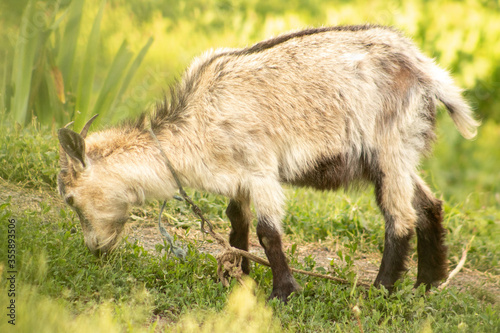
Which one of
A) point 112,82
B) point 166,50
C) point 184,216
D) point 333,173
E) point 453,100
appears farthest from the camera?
point 166,50

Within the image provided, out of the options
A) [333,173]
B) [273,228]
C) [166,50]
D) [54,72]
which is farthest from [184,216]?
[166,50]

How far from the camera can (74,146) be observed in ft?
12.8

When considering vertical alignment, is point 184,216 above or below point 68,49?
below

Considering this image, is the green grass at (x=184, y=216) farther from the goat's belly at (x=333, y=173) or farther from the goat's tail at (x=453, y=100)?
the goat's tail at (x=453, y=100)

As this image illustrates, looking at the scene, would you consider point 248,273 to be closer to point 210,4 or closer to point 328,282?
point 328,282

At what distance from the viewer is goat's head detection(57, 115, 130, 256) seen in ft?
13.1

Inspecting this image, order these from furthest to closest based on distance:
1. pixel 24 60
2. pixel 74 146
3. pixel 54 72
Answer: pixel 54 72 < pixel 24 60 < pixel 74 146

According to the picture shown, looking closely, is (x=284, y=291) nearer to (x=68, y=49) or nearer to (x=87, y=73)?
(x=87, y=73)

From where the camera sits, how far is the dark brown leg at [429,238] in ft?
15.6

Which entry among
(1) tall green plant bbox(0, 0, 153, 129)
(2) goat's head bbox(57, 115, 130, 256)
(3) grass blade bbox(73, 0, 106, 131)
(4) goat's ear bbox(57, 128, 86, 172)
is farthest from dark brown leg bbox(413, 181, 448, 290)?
(3) grass blade bbox(73, 0, 106, 131)

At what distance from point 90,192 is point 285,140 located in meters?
1.34

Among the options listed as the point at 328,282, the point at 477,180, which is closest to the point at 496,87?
the point at 477,180

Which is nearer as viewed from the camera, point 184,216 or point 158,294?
point 158,294

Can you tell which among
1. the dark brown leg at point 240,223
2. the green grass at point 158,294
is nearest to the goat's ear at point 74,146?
the green grass at point 158,294
